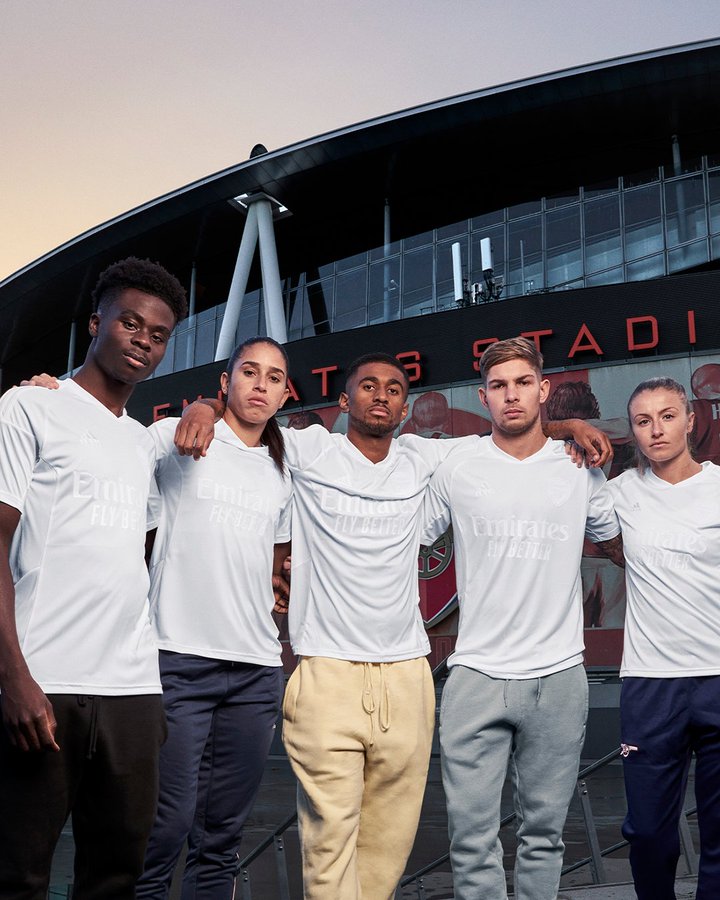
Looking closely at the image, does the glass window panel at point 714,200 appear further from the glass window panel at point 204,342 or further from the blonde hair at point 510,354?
the blonde hair at point 510,354

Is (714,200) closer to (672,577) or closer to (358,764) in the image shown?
(672,577)

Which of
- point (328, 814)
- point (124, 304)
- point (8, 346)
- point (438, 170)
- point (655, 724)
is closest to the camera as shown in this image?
point (124, 304)

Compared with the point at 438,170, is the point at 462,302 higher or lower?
lower

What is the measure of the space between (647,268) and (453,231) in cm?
476

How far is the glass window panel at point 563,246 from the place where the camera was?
19.7m

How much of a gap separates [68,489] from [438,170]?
815 inches

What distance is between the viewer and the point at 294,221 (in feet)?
77.8

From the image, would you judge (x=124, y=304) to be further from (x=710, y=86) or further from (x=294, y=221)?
(x=294, y=221)

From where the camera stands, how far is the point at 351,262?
22750 mm

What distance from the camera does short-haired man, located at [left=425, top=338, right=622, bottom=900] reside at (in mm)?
3506

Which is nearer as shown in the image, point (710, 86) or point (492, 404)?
point (492, 404)

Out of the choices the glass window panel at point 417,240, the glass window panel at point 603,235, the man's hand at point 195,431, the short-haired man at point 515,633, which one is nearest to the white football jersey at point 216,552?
the man's hand at point 195,431

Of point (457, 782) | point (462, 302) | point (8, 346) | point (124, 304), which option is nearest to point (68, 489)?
point (124, 304)

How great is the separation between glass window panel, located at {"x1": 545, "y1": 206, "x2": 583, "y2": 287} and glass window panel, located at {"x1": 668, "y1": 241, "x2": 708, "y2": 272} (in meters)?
1.91
